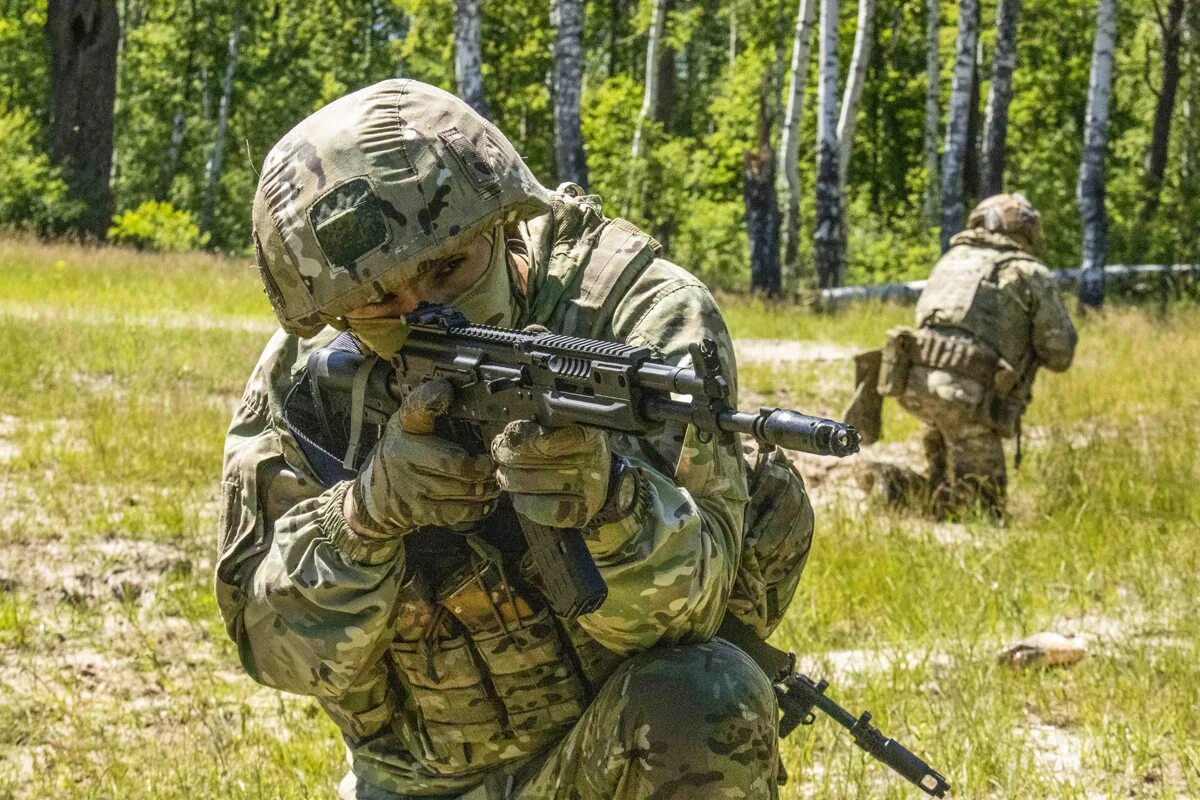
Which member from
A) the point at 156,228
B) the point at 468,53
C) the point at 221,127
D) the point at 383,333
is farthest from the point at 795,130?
the point at 383,333

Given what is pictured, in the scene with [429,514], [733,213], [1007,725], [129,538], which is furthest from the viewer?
[733,213]

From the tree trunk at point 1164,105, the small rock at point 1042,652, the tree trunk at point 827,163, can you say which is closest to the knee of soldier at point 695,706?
the small rock at point 1042,652

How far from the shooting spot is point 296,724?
4.36m

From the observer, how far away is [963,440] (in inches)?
320

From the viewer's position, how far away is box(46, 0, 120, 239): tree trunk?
20.7 m

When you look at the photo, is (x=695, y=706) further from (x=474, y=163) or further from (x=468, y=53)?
(x=468, y=53)

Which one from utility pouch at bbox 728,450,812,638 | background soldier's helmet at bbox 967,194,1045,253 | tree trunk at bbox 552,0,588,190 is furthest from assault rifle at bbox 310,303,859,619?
tree trunk at bbox 552,0,588,190

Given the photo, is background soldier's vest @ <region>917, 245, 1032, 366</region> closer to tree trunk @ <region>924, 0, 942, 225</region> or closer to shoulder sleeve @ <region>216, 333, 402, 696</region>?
shoulder sleeve @ <region>216, 333, 402, 696</region>

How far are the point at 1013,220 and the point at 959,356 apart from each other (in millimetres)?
868

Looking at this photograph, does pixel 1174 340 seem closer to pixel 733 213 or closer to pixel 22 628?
pixel 22 628

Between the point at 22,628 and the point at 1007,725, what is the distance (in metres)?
3.24

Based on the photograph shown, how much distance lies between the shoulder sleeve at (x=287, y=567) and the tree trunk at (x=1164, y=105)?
21.0m

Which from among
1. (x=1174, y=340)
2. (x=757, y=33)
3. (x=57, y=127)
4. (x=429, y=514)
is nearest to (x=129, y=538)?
(x=429, y=514)

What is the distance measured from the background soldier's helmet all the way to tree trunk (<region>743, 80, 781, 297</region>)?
1092cm
